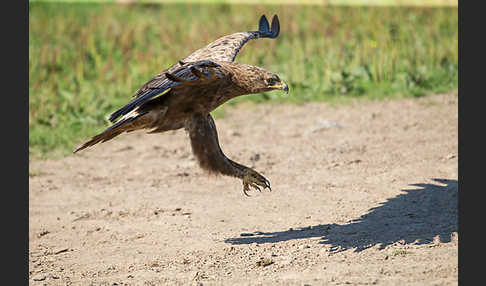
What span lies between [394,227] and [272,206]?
1273 mm

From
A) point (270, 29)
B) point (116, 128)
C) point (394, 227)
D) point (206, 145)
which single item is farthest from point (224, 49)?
point (394, 227)

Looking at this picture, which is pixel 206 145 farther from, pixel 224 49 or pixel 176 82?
pixel 224 49

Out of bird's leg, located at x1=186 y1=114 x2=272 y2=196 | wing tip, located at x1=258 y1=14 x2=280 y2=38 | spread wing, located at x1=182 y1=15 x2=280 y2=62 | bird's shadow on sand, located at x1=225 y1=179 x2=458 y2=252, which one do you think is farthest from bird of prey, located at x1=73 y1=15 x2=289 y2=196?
wing tip, located at x1=258 y1=14 x2=280 y2=38

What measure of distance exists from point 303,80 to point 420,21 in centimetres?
411

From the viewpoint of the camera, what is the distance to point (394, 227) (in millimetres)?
5367

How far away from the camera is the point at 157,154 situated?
26.5 feet

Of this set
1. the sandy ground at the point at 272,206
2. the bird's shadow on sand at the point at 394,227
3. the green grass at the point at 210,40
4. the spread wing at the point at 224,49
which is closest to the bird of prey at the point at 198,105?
the sandy ground at the point at 272,206

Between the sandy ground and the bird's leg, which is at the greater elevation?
the bird's leg

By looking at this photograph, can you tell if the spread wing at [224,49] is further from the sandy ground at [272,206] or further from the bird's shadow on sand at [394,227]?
the bird's shadow on sand at [394,227]

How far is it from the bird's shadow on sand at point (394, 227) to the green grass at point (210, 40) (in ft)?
12.4

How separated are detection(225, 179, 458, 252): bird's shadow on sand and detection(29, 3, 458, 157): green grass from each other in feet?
12.4

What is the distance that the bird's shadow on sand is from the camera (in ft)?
16.7

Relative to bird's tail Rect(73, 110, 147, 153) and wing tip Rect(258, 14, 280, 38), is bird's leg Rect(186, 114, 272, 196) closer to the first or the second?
→ bird's tail Rect(73, 110, 147, 153)

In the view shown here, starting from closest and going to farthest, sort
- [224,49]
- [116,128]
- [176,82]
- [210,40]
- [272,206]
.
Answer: [176,82] < [116,128] < [272,206] < [224,49] < [210,40]
